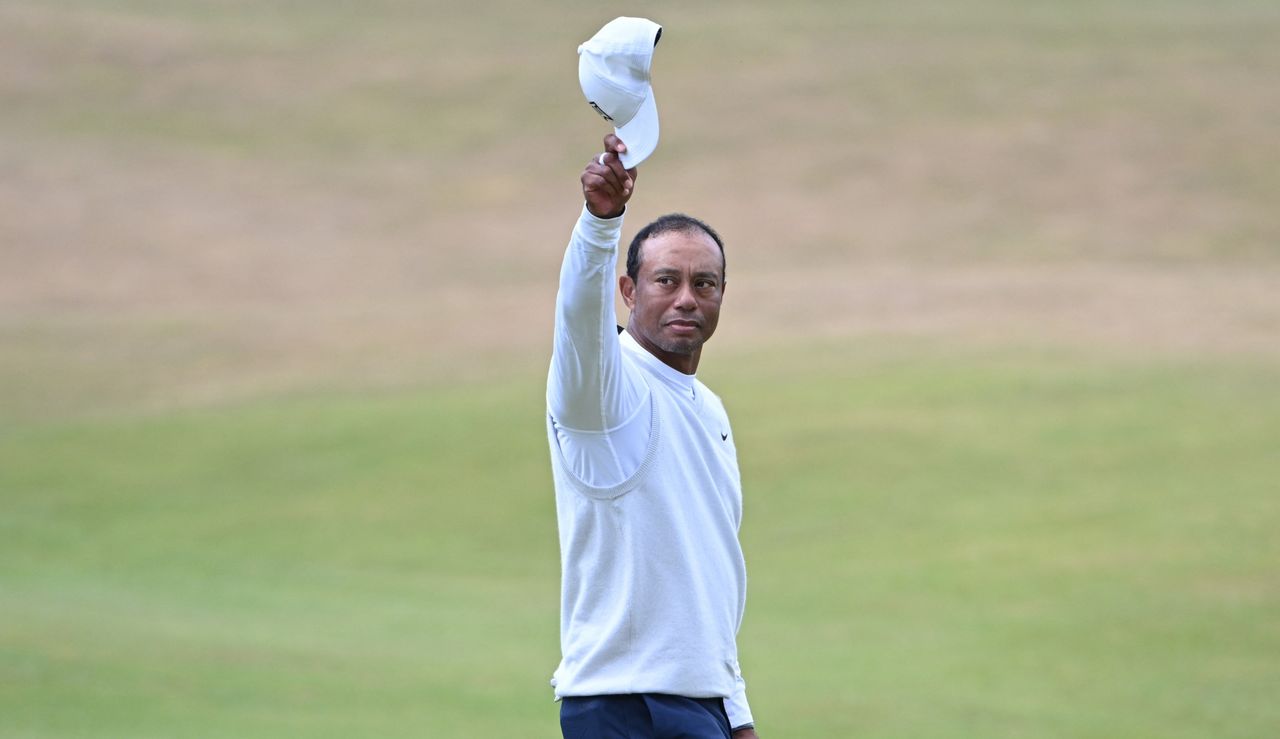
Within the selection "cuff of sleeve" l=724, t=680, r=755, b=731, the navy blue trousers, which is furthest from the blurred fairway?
the navy blue trousers

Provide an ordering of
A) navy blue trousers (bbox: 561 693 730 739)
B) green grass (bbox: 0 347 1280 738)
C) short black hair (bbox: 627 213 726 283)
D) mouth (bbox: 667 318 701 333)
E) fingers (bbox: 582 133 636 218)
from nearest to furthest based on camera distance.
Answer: fingers (bbox: 582 133 636 218) → navy blue trousers (bbox: 561 693 730 739) → mouth (bbox: 667 318 701 333) → short black hair (bbox: 627 213 726 283) → green grass (bbox: 0 347 1280 738)

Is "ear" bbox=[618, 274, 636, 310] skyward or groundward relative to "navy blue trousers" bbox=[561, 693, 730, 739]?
skyward

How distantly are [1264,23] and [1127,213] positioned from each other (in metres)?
14.5

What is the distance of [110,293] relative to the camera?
2984cm

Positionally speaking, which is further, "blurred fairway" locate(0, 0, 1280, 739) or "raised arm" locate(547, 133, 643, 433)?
"blurred fairway" locate(0, 0, 1280, 739)

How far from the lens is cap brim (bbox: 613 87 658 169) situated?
3156 millimetres

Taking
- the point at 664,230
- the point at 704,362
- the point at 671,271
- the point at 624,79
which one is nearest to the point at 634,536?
the point at 671,271

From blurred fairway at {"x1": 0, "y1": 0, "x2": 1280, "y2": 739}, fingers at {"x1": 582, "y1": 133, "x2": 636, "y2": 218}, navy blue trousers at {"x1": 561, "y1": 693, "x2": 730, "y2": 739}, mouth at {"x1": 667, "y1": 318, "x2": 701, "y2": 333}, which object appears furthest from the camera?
blurred fairway at {"x1": 0, "y1": 0, "x2": 1280, "y2": 739}

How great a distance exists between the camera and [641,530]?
335 centimetres

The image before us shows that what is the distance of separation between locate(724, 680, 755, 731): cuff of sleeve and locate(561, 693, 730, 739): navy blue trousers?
0.14 m

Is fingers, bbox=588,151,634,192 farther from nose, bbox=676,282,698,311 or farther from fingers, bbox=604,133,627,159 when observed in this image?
nose, bbox=676,282,698,311

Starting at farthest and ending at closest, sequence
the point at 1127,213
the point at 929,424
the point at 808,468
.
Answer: the point at 1127,213, the point at 929,424, the point at 808,468

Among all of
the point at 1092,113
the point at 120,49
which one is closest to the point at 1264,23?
the point at 1092,113

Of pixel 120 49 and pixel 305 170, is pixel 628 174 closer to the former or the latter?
pixel 305 170
